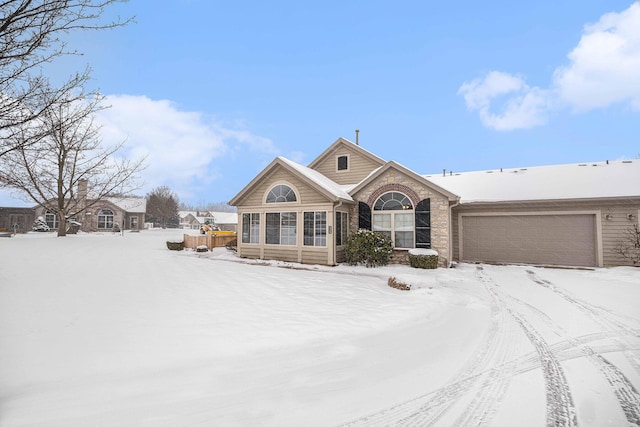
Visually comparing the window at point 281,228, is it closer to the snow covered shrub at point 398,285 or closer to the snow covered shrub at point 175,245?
the snow covered shrub at point 398,285

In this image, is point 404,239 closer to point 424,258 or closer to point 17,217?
point 424,258

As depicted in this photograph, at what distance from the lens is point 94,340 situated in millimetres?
3945

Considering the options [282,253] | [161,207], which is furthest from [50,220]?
[282,253]

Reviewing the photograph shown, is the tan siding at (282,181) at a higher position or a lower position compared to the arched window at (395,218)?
higher

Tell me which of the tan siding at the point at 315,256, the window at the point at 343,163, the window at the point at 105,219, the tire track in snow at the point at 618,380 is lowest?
the tire track in snow at the point at 618,380

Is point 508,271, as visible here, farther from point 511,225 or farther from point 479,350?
point 479,350

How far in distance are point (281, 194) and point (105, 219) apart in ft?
115

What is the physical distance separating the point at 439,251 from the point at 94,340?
36.9ft

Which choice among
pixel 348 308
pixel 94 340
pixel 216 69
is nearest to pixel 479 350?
pixel 348 308

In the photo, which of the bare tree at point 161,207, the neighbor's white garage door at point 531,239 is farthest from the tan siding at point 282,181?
the bare tree at point 161,207

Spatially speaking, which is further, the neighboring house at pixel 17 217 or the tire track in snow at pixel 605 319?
the neighboring house at pixel 17 217

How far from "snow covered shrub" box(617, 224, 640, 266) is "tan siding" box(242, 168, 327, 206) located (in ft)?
41.0

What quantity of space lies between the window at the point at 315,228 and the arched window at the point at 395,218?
2.40 metres

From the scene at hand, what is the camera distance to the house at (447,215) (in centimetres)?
1176
